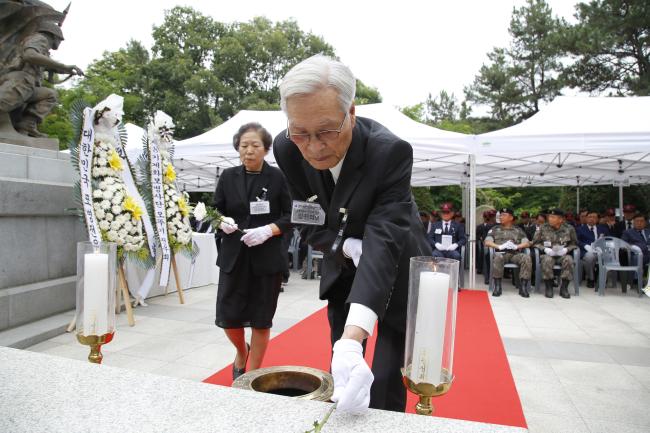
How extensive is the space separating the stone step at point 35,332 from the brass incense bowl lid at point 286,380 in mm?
3385

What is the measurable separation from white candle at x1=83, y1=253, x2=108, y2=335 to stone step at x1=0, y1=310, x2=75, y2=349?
10.0 feet

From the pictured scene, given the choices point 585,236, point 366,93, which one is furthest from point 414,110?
point 585,236

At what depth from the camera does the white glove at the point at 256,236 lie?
2926mm

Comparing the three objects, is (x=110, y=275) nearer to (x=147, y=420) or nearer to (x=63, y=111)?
(x=147, y=420)

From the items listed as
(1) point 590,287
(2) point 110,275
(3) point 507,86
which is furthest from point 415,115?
(2) point 110,275

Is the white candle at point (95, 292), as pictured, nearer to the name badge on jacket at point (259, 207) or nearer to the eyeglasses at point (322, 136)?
the eyeglasses at point (322, 136)

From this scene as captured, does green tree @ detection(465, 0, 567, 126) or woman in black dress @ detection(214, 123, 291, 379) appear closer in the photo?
woman in black dress @ detection(214, 123, 291, 379)

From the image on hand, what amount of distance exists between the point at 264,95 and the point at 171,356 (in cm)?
2437

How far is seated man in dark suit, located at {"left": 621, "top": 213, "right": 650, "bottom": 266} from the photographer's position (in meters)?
8.34

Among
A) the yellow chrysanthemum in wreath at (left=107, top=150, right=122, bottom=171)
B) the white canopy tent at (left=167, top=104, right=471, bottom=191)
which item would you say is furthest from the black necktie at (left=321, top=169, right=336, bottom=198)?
the white canopy tent at (left=167, top=104, right=471, bottom=191)

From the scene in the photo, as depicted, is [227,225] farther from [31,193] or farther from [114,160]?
[31,193]

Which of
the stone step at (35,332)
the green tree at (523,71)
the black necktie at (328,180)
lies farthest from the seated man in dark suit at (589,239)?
the green tree at (523,71)

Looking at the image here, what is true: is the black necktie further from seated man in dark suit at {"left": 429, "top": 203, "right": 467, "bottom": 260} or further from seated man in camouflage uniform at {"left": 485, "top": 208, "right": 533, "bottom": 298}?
seated man in dark suit at {"left": 429, "top": 203, "right": 467, "bottom": 260}

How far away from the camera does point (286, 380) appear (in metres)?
1.38
